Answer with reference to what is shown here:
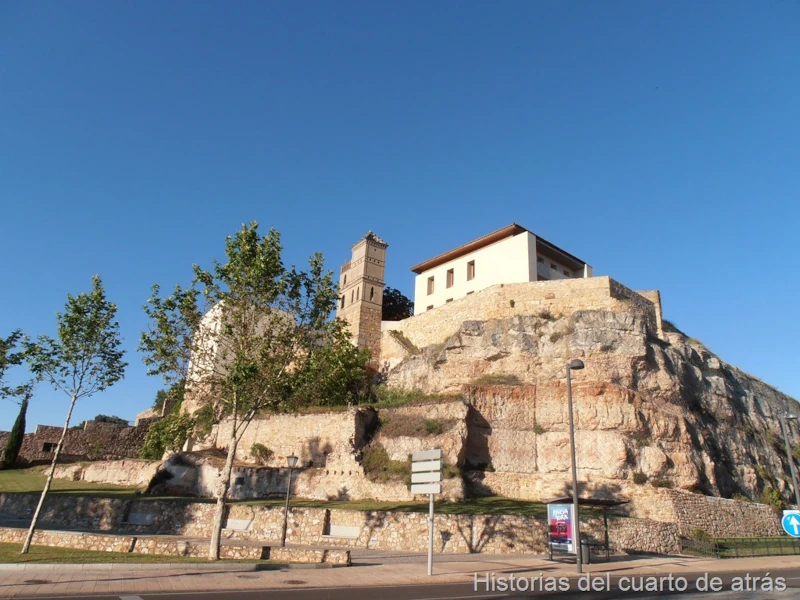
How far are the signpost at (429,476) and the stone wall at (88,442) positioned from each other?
46319mm

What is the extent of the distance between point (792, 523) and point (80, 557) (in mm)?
17666

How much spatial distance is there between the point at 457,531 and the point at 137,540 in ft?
36.8

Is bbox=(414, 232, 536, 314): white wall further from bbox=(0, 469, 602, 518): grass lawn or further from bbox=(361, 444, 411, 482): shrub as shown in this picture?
bbox=(0, 469, 602, 518): grass lawn

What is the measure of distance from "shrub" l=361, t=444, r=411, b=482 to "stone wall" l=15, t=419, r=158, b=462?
32.5 m

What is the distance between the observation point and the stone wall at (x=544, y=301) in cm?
3812

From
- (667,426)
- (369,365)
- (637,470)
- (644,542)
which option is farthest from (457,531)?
(369,365)

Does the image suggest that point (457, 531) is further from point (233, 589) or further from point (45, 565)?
point (45, 565)

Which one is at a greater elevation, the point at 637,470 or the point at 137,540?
the point at 637,470

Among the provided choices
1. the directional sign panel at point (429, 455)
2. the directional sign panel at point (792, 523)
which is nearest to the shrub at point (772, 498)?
the directional sign panel at point (792, 523)

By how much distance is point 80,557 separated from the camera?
15539 mm

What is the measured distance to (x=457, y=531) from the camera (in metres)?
20.3

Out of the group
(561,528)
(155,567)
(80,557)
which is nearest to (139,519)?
(80,557)

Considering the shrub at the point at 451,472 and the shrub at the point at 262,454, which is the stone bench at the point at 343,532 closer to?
the shrub at the point at 451,472

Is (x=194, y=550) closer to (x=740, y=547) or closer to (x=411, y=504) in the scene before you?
(x=411, y=504)
